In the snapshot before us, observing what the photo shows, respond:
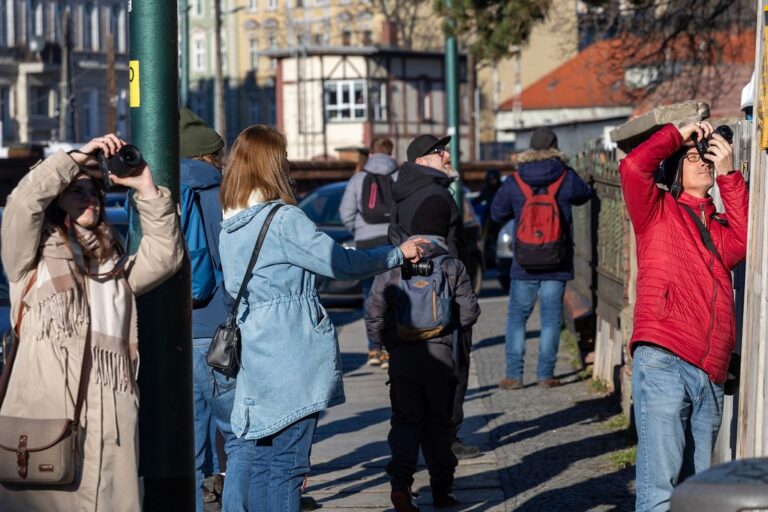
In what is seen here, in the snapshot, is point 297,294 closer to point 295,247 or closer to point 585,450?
point 295,247

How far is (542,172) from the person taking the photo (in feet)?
35.2

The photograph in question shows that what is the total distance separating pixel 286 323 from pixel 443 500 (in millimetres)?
2170

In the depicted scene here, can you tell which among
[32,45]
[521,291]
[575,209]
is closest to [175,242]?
[521,291]

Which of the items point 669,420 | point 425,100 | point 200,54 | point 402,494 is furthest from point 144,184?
point 200,54

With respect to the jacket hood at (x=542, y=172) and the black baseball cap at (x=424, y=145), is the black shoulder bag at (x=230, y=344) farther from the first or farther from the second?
the jacket hood at (x=542, y=172)

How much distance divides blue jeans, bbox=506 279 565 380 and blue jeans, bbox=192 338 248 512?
4.20 m

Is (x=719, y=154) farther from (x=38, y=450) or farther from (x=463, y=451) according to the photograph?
(x=463, y=451)

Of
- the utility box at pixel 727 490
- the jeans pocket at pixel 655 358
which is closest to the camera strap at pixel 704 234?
the jeans pocket at pixel 655 358

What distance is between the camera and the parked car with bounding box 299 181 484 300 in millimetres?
17891

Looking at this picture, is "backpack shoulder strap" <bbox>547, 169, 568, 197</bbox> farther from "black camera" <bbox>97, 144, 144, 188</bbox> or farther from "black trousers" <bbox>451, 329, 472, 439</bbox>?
"black camera" <bbox>97, 144, 144, 188</bbox>

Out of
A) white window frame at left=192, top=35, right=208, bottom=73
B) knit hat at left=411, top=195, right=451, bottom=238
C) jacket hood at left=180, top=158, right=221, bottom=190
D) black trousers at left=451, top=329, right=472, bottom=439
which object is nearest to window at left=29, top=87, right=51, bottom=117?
white window frame at left=192, top=35, right=208, bottom=73

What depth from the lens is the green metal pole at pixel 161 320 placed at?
521cm

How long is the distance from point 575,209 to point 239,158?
8.98m

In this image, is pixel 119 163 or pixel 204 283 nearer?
pixel 119 163
